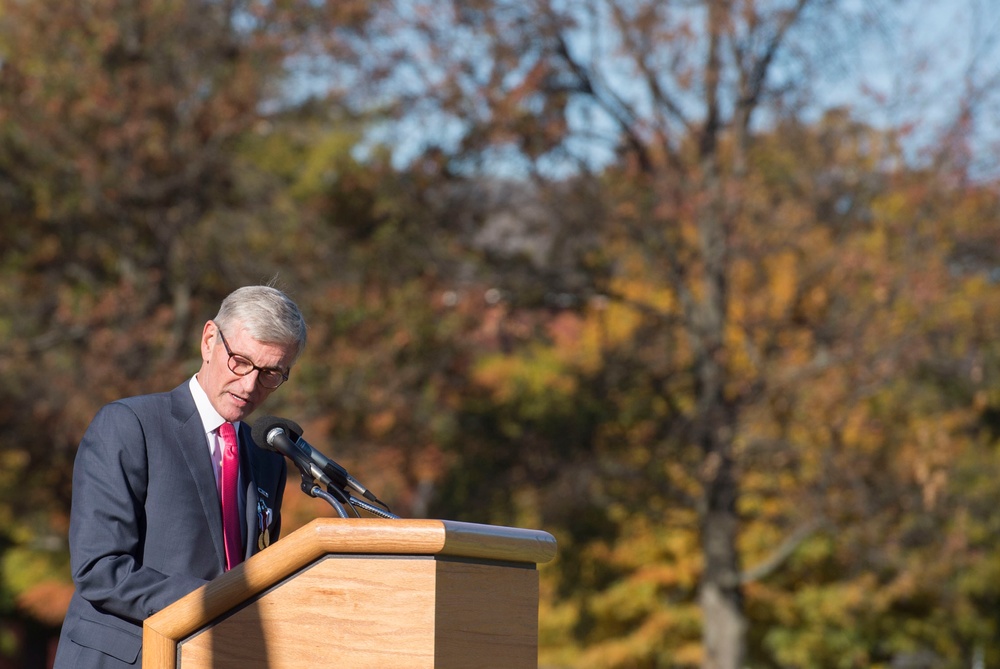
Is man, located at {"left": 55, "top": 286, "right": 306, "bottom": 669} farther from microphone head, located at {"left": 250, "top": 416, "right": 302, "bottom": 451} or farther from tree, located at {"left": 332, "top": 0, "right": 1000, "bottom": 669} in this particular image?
tree, located at {"left": 332, "top": 0, "right": 1000, "bottom": 669}

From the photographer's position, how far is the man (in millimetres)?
3213

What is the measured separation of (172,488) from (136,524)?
129mm

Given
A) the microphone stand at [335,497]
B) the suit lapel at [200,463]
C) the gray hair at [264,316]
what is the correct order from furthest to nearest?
the gray hair at [264,316], the suit lapel at [200,463], the microphone stand at [335,497]

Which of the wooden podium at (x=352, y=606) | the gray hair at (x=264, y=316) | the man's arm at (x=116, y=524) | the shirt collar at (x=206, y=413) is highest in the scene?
the gray hair at (x=264, y=316)

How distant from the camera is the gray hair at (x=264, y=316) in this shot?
11.7 feet

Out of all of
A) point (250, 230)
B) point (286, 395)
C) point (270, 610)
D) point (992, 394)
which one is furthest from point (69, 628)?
point (992, 394)

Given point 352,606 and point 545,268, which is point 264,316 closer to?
point 352,606

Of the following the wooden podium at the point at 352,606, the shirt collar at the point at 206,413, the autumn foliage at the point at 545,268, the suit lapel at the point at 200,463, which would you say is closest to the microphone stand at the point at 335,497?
the suit lapel at the point at 200,463

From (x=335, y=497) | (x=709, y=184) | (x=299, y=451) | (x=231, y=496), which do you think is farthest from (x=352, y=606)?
(x=709, y=184)

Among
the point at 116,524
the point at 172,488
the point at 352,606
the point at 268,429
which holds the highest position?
the point at 268,429

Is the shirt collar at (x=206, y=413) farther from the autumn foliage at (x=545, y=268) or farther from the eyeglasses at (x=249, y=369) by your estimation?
the autumn foliage at (x=545, y=268)

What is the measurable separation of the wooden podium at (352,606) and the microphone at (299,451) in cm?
53

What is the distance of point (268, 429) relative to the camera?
11.5ft

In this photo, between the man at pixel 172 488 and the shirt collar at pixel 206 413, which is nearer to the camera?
the man at pixel 172 488
